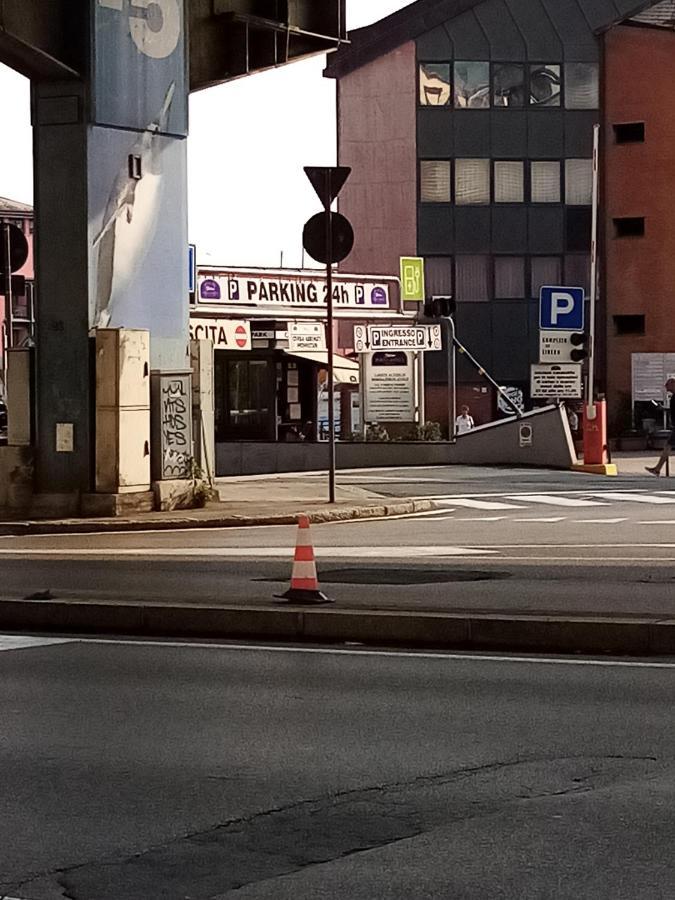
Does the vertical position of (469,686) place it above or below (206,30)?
below

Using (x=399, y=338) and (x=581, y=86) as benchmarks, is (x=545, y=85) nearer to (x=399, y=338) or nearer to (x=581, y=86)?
(x=581, y=86)

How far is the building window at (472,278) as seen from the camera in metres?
64.9

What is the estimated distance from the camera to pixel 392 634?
11.7 m

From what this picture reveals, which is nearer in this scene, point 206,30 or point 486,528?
point 486,528

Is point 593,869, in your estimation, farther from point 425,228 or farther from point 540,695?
point 425,228

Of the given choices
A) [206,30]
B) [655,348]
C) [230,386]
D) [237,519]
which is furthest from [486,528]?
[655,348]

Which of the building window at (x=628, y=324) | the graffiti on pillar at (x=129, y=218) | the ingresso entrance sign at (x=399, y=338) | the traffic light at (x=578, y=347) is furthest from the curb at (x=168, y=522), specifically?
the building window at (x=628, y=324)

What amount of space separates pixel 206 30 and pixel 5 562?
414 inches

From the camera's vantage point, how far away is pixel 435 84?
64125 millimetres

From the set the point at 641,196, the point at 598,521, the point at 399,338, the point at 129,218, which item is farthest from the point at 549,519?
the point at 641,196

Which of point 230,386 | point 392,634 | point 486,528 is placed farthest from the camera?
point 230,386

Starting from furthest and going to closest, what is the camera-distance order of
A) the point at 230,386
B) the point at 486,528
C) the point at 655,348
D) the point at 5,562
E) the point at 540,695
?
the point at 655,348 → the point at 230,386 → the point at 486,528 → the point at 5,562 → the point at 540,695

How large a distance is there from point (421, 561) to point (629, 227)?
46.5 meters

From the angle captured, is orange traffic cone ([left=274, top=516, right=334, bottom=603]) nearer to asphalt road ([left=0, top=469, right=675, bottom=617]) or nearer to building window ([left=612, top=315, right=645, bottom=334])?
asphalt road ([left=0, top=469, right=675, bottom=617])
